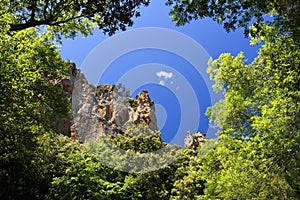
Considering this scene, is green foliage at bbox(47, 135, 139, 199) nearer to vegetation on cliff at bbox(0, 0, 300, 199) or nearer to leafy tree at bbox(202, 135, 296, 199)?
vegetation on cliff at bbox(0, 0, 300, 199)

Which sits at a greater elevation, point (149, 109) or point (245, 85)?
point (149, 109)

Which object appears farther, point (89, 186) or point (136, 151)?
point (136, 151)

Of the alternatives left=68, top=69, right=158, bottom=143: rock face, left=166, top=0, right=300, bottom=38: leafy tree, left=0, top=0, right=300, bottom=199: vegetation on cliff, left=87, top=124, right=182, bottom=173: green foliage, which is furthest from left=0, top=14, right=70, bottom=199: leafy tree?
left=68, top=69, right=158, bottom=143: rock face

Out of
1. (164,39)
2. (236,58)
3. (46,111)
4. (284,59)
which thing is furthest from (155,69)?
(284,59)

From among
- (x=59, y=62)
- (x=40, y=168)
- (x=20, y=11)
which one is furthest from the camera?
(x=40, y=168)

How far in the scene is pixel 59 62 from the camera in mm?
16172

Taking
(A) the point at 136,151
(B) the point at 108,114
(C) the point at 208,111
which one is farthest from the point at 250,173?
(B) the point at 108,114

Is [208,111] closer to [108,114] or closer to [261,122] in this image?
[261,122]

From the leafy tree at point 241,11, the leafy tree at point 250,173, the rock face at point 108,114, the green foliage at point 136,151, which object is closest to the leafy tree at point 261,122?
the leafy tree at point 250,173

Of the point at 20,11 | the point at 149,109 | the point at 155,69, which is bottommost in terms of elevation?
the point at 20,11

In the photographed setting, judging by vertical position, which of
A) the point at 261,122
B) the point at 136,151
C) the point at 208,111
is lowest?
the point at 261,122

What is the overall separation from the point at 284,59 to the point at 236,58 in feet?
15.7

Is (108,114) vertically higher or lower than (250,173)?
higher

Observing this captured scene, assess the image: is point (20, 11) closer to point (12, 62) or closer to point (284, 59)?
point (12, 62)
